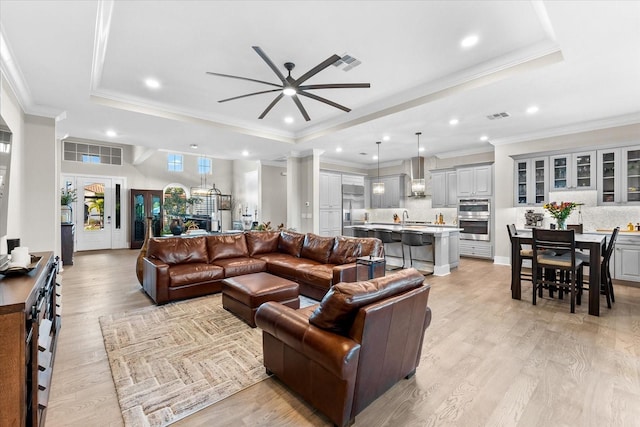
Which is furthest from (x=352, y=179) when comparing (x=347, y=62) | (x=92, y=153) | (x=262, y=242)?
(x=92, y=153)

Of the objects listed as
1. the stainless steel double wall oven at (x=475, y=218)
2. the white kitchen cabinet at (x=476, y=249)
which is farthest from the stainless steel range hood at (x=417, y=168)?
the white kitchen cabinet at (x=476, y=249)

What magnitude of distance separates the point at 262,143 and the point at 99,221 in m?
6.56

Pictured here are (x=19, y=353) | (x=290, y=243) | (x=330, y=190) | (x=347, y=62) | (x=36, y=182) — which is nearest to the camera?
(x=19, y=353)

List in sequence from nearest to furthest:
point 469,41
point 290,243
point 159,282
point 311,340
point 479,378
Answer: point 311,340 < point 479,378 < point 469,41 < point 159,282 < point 290,243

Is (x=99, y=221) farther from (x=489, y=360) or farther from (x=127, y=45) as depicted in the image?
(x=489, y=360)

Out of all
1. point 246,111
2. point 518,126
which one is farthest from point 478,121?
point 246,111

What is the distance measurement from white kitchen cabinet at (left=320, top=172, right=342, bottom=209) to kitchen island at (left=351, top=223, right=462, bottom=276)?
2.21 meters

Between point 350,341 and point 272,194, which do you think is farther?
point 272,194

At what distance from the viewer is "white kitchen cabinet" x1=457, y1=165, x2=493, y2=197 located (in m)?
7.14

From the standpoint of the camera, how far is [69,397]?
2.05m

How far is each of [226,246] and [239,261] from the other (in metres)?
0.42

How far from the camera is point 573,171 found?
5637mm

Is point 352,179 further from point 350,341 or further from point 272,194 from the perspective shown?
point 350,341

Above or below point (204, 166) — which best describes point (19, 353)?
below
